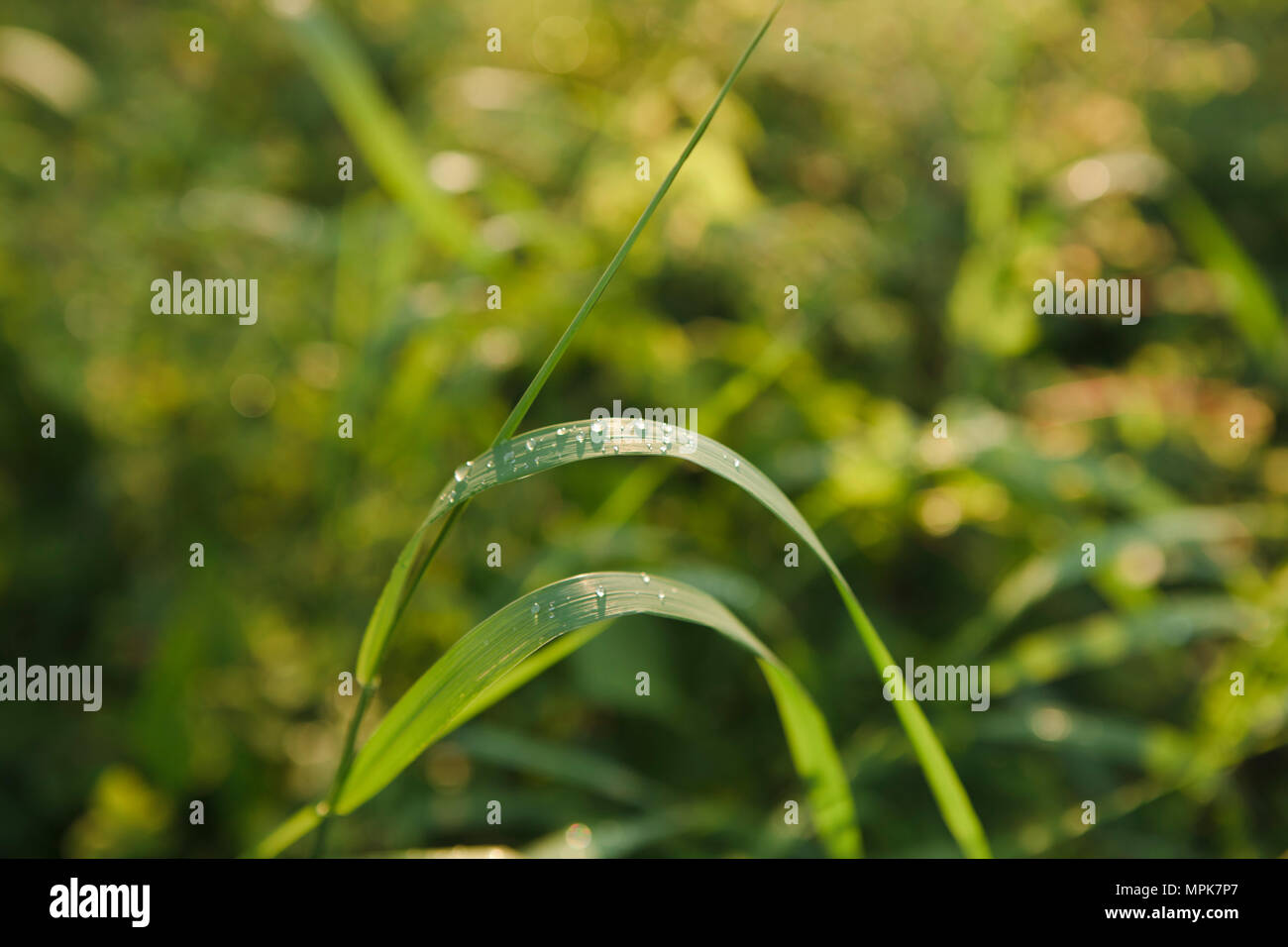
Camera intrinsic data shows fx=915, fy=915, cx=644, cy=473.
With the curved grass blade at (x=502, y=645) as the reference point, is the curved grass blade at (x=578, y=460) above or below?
above

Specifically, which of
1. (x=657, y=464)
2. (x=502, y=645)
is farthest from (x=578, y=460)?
(x=657, y=464)

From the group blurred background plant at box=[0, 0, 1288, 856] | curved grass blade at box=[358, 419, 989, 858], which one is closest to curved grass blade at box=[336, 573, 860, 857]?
curved grass blade at box=[358, 419, 989, 858]

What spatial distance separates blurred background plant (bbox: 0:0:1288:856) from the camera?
130 cm

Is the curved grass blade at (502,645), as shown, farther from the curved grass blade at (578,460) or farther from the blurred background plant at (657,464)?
the blurred background plant at (657,464)

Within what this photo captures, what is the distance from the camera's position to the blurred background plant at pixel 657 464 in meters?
1.30

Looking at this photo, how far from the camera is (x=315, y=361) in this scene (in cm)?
150

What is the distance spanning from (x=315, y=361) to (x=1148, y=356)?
1.48 meters

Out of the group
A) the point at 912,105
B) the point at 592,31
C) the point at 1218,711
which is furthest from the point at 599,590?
the point at 592,31

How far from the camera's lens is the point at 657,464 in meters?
1.52

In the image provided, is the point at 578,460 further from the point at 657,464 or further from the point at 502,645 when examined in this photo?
the point at 657,464

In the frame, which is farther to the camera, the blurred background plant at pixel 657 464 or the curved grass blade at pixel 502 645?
the blurred background plant at pixel 657 464

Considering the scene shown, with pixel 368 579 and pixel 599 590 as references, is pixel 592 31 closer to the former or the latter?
pixel 368 579

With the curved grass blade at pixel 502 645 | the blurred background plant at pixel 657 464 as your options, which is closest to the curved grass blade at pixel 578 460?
the curved grass blade at pixel 502 645
